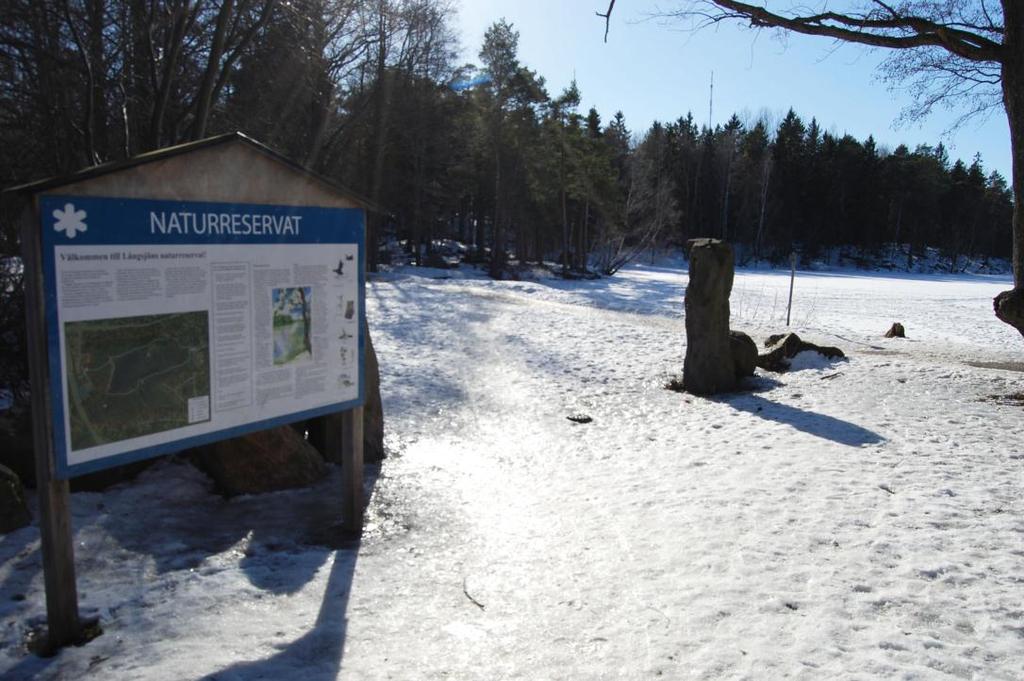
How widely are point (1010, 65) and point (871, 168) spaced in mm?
71072

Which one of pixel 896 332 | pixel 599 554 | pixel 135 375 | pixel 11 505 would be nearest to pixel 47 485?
pixel 135 375

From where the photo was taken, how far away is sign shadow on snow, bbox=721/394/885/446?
790 cm

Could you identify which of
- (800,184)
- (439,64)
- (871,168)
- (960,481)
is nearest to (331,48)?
(439,64)

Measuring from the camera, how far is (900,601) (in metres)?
4.31

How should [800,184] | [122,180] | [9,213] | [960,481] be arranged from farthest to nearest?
[800,184] < [9,213] < [960,481] < [122,180]

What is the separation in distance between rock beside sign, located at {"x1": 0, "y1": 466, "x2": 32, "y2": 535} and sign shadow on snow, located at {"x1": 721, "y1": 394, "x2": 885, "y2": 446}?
771 centimetres

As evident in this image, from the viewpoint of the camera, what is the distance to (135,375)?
397cm

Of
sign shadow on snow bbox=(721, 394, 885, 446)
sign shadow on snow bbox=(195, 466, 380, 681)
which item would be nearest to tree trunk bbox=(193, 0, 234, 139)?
sign shadow on snow bbox=(195, 466, 380, 681)

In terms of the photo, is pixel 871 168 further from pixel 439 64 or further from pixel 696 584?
pixel 696 584

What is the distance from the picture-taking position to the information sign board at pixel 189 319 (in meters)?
3.63

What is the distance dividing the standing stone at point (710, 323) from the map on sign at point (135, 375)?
8.12 meters

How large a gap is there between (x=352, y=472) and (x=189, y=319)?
191 centimetres

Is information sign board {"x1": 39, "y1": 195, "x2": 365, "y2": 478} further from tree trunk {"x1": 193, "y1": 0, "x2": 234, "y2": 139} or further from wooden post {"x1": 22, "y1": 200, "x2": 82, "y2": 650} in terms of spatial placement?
tree trunk {"x1": 193, "y1": 0, "x2": 234, "y2": 139}

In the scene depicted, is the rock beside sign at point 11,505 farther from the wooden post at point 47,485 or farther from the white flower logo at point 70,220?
the white flower logo at point 70,220
